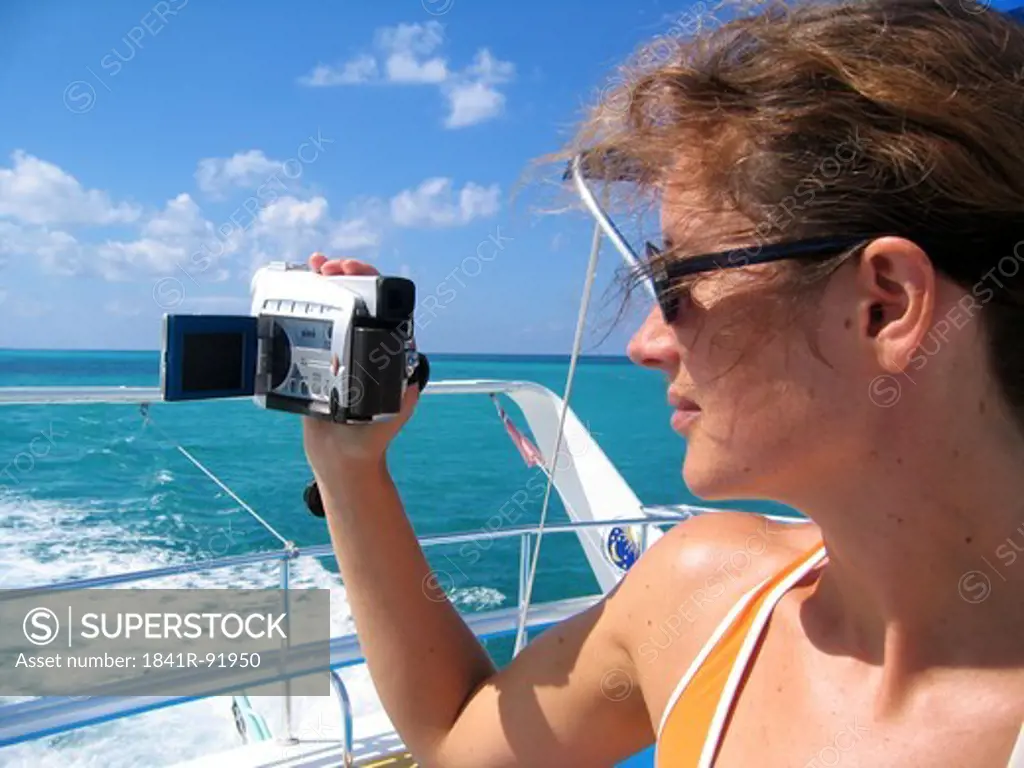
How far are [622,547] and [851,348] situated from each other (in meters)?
3.22

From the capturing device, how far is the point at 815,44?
0.62 meters

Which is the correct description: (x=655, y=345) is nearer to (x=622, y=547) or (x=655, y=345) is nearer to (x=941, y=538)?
(x=941, y=538)

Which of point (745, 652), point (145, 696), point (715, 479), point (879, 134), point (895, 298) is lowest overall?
point (145, 696)

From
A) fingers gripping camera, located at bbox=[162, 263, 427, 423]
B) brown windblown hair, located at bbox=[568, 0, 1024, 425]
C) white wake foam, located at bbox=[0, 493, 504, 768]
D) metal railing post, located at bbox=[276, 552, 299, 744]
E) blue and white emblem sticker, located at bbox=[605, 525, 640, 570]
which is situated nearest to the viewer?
brown windblown hair, located at bbox=[568, 0, 1024, 425]

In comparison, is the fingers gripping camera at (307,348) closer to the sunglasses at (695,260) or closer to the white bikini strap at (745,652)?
the sunglasses at (695,260)

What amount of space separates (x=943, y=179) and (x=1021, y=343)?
0.46 ft

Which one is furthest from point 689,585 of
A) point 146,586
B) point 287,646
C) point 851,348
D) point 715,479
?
point 146,586

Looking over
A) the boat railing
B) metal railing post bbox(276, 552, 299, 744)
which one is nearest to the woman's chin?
the boat railing

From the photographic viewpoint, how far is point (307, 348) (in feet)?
2.74

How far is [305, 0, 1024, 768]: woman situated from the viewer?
0.58m

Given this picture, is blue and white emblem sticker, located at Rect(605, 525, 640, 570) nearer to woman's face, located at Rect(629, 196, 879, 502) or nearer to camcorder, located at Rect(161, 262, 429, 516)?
camcorder, located at Rect(161, 262, 429, 516)

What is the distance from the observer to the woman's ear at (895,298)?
0.58 m

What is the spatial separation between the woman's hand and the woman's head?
318mm

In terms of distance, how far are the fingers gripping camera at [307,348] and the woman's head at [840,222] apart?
0.29 m
